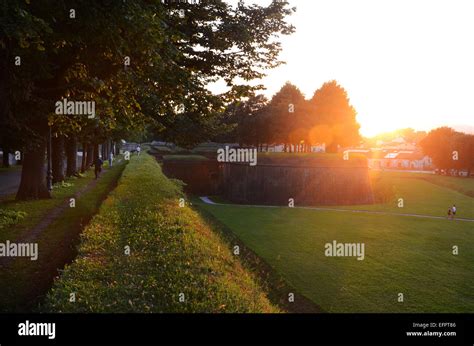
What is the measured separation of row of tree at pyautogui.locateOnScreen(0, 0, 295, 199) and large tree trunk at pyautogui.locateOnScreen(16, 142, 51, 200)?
52 millimetres

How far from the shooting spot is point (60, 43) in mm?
14398

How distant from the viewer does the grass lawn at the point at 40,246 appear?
32.3 feet

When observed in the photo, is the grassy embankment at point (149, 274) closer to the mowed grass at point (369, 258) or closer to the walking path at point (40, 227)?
the walking path at point (40, 227)

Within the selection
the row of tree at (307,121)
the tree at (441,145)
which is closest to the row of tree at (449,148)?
the tree at (441,145)

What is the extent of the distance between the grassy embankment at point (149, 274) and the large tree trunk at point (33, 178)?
34.5ft

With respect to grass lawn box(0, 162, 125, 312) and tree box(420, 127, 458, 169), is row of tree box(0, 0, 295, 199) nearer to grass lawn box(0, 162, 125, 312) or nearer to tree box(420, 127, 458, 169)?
grass lawn box(0, 162, 125, 312)

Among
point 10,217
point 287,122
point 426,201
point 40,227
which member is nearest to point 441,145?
point 287,122

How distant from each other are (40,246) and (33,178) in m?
11.4

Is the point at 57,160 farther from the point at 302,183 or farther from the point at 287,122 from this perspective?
the point at 287,122

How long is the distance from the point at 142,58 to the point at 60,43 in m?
2.74

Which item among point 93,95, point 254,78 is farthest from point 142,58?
point 254,78

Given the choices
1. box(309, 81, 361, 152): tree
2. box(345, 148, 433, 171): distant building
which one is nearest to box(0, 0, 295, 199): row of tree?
box(309, 81, 361, 152): tree

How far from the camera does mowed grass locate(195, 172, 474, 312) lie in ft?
44.7
